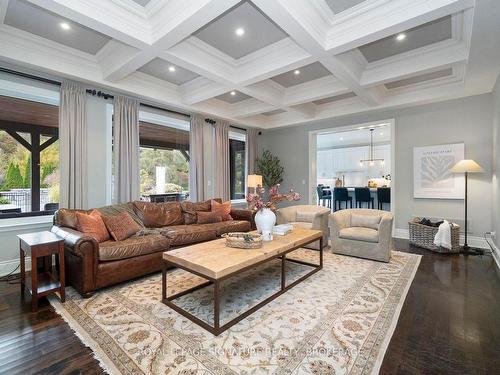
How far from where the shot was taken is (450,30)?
310 cm

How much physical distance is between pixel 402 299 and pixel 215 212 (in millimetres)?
3162

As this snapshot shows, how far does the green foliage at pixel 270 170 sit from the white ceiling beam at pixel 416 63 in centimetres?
337

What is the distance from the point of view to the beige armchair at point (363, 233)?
12.1ft

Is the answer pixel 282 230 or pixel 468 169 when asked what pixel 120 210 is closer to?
pixel 282 230

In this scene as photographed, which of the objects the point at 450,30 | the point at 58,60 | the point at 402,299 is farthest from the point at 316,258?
the point at 58,60

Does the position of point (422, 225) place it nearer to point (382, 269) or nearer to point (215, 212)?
point (382, 269)

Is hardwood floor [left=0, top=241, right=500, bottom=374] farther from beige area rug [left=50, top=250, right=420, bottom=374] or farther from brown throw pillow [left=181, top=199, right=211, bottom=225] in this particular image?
brown throw pillow [left=181, top=199, right=211, bottom=225]

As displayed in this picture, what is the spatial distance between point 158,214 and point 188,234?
74 centimetres

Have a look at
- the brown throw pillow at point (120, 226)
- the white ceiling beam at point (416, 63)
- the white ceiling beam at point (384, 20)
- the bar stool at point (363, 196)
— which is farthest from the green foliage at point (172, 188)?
the bar stool at point (363, 196)

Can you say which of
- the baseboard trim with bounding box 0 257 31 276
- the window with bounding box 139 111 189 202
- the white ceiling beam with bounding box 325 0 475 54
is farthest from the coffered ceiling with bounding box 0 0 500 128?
the baseboard trim with bounding box 0 257 31 276

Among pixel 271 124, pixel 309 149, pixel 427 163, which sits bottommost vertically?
pixel 427 163

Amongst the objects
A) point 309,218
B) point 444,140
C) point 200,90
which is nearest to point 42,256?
point 200,90

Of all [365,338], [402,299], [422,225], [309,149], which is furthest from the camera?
[309,149]

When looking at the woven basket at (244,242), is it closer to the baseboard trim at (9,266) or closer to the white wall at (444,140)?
the baseboard trim at (9,266)
